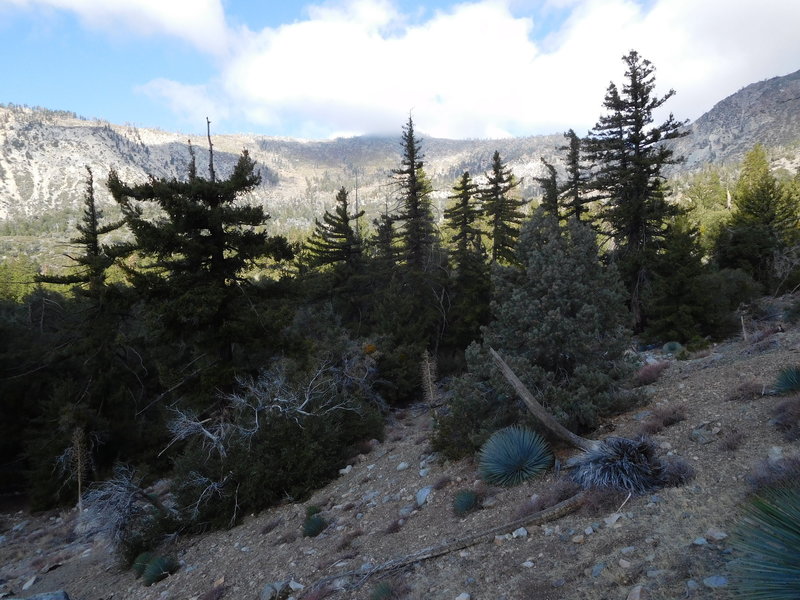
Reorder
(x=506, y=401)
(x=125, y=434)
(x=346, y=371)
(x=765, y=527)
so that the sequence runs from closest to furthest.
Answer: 1. (x=765, y=527)
2. (x=506, y=401)
3. (x=346, y=371)
4. (x=125, y=434)

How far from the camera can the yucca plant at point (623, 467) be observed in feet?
17.9

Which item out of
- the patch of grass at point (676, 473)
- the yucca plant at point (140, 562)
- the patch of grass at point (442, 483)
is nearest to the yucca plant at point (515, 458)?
the patch of grass at point (442, 483)

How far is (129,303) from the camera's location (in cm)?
1073

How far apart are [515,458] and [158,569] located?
720 cm

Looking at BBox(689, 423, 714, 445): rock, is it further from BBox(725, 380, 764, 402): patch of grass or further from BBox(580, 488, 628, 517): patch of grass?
BBox(580, 488, 628, 517): patch of grass

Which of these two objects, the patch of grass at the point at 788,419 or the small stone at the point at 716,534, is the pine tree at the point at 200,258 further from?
the patch of grass at the point at 788,419

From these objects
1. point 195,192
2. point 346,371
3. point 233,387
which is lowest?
point 346,371

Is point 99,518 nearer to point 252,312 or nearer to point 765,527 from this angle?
point 252,312

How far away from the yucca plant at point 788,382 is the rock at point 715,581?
500 centimetres

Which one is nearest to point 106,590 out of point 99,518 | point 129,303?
point 99,518

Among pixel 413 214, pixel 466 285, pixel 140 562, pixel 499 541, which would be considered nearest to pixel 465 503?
pixel 499 541

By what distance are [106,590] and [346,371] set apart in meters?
9.56

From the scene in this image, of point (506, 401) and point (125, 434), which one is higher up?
point (506, 401)

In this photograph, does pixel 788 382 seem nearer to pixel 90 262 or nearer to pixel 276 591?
pixel 276 591
